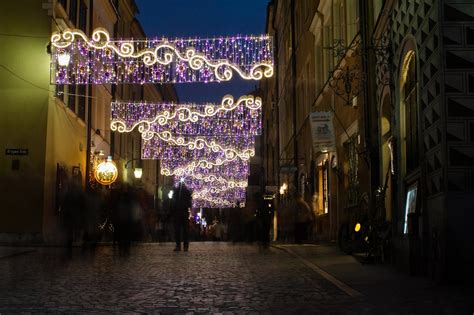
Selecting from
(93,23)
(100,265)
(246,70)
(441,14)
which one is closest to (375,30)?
(246,70)

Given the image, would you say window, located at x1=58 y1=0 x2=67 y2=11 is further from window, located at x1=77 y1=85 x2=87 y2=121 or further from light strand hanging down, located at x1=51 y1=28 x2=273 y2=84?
light strand hanging down, located at x1=51 y1=28 x2=273 y2=84

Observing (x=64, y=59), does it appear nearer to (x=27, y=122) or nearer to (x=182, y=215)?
(x=27, y=122)

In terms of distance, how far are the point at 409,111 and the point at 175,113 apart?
15.5m

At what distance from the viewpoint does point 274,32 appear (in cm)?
5312

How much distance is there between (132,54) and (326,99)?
8.95 meters

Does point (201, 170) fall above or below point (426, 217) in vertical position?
above

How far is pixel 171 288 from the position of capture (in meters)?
9.75

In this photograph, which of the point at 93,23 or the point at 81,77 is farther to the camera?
the point at 93,23

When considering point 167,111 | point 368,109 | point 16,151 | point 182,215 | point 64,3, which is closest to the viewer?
point 368,109

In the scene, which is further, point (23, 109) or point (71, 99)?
point (71, 99)

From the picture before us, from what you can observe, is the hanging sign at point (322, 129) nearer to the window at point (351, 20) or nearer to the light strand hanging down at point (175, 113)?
the window at point (351, 20)

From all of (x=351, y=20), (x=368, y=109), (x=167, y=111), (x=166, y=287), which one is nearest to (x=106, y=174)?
(x=167, y=111)

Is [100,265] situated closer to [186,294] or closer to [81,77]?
[186,294]

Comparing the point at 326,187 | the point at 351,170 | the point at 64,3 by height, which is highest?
the point at 64,3
